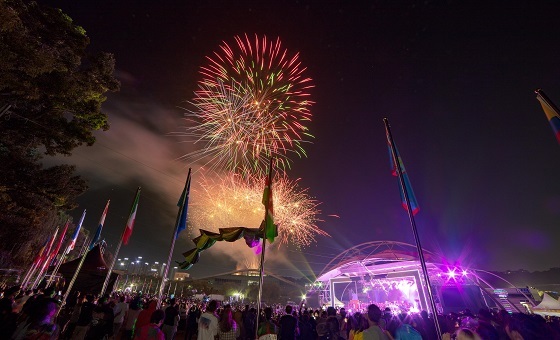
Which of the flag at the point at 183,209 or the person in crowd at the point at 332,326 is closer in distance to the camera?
the person in crowd at the point at 332,326

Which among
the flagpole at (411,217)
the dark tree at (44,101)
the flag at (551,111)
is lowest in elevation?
the flagpole at (411,217)

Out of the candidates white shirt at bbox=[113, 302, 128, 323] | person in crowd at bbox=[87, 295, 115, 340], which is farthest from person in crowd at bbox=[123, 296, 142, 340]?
person in crowd at bbox=[87, 295, 115, 340]

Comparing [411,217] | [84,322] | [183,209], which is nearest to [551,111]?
[411,217]

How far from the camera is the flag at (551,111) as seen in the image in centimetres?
743

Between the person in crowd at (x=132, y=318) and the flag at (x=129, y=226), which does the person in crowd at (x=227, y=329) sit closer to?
the person in crowd at (x=132, y=318)

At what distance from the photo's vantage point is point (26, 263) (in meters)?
36.6

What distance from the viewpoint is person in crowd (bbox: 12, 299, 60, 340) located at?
14.8ft

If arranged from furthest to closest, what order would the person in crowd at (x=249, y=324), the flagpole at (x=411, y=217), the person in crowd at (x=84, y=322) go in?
the person in crowd at (x=249, y=324) → the person in crowd at (x=84, y=322) → the flagpole at (x=411, y=217)

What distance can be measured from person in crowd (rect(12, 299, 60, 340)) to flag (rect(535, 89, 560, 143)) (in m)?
13.0

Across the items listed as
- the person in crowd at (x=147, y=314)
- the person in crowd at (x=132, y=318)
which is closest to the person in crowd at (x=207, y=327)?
the person in crowd at (x=147, y=314)

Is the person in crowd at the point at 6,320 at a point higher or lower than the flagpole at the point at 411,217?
lower

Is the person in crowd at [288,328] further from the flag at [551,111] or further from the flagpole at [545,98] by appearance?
the flagpole at [545,98]

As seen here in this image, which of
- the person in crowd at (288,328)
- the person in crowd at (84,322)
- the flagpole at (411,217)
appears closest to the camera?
the flagpole at (411,217)

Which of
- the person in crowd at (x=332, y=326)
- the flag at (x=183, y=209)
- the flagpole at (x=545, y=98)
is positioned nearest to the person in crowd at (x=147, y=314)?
the flag at (x=183, y=209)
